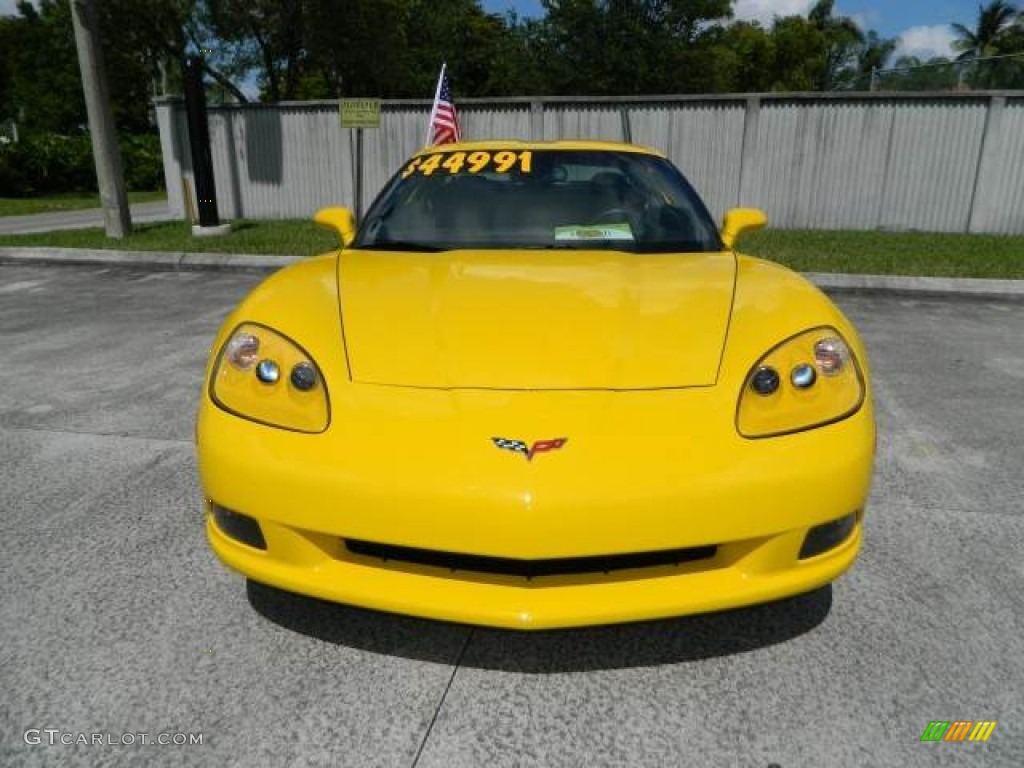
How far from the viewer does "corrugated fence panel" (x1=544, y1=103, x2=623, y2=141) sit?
12586 mm

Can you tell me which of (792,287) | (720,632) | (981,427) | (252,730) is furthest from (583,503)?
(981,427)

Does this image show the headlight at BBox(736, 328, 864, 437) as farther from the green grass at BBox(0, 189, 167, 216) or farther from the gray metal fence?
the green grass at BBox(0, 189, 167, 216)

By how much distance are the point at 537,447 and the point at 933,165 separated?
13026 mm

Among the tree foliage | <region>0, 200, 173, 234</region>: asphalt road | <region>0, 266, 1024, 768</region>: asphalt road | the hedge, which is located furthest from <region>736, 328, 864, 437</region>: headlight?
the hedge

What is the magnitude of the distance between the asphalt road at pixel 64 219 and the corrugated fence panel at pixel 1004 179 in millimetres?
15070

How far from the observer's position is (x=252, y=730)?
164 centimetres

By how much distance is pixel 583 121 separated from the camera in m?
12.8

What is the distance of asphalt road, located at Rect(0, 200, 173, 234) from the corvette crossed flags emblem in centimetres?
1427

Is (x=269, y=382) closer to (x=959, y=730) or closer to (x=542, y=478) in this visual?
(x=542, y=478)

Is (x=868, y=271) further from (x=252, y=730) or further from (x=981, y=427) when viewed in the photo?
(x=252, y=730)

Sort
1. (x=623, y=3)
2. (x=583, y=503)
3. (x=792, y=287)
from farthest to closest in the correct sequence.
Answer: (x=623, y=3) → (x=792, y=287) → (x=583, y=503)

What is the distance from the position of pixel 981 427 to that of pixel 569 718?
303 centimetres

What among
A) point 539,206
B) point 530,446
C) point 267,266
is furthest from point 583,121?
point 530,446

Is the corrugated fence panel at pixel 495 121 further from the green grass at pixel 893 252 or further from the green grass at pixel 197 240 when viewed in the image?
the green grass at pixel 893 252
